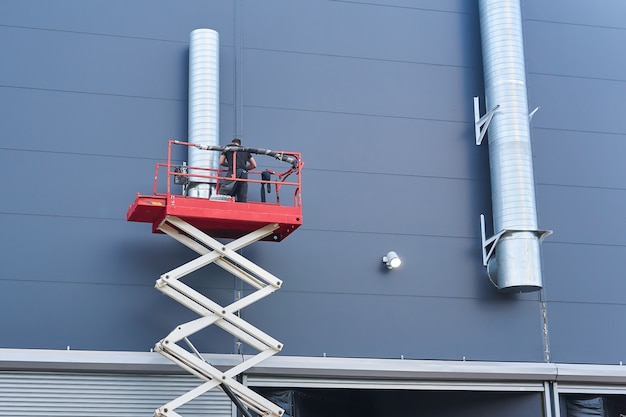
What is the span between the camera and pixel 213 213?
56.5ft

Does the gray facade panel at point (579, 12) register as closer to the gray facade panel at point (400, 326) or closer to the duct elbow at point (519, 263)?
the duct elbow at point (519, 263)

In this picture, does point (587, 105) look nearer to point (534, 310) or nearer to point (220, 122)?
point (534, 310)

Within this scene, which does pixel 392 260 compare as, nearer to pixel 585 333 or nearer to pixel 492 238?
pixel 492 238

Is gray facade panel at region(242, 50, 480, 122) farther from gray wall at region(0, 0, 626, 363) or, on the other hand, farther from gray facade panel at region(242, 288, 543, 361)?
gray facade panel at region(242, 288, 543, 361)

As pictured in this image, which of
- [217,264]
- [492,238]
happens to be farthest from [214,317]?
[492,238]

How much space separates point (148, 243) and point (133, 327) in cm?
171

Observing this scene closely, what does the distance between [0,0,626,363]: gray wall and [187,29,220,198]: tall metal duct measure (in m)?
0.61

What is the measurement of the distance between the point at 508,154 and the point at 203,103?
21.8ft

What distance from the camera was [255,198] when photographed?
776 inches

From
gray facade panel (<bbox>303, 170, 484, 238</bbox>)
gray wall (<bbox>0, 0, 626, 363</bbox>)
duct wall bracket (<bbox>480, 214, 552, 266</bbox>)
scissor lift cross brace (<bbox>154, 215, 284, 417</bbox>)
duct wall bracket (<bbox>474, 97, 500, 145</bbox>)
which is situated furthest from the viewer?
duct wall bracket (<bbox>474, 97, 500, 145</bbox>)

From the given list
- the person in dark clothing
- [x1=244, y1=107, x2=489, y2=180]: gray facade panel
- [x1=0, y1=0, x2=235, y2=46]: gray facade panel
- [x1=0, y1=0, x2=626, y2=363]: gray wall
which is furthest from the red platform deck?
[x1=0, y1=0, x2=235, y2=46]: gray facade panel

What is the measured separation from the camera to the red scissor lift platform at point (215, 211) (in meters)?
17.1

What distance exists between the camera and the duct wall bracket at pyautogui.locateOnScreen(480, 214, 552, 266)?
1984 cm

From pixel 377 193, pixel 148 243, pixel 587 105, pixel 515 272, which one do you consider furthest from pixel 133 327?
pixel 587 105
